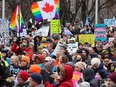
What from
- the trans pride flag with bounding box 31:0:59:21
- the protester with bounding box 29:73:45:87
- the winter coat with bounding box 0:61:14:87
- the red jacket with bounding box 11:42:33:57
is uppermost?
the trans pride flag with bounding box 31:0:59:21

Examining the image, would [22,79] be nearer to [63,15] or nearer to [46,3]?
[46,3]

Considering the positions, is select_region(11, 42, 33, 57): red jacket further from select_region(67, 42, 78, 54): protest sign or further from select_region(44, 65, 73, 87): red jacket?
select_region(44, 65, 73, 87): red jacket

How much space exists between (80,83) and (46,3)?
10.3m

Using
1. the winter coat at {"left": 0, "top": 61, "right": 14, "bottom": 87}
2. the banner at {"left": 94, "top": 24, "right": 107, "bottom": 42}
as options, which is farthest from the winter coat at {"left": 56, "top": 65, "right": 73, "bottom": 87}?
the banner at {"left": 94, "top": 24, "right": 107, "bottom": 42}

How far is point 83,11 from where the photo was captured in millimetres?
39531

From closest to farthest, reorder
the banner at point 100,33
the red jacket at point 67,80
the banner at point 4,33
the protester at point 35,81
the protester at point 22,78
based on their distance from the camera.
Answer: the red jacket at point 67,80, the protester at point 35,81, the protester at point 22,78, the banner at point 4,33, the banner at point 100,33

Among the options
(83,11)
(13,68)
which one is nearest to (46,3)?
(13,68)

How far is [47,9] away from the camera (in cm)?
1945

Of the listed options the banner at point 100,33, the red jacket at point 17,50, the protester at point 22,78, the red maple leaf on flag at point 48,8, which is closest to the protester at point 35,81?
the protester at point 22,78

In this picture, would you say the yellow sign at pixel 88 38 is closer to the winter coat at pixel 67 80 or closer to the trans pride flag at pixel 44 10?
the trans pride flag at pixel 44 10

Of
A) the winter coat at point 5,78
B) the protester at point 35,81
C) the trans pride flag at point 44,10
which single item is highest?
the trans pride flag at point 44,10

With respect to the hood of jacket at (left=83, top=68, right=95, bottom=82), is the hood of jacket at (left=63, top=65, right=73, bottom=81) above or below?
above

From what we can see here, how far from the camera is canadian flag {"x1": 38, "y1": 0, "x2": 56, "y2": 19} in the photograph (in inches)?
763

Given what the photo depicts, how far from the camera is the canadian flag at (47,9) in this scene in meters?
19.4
